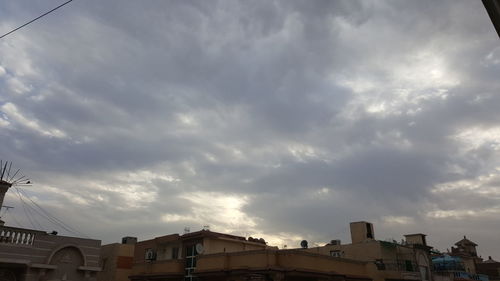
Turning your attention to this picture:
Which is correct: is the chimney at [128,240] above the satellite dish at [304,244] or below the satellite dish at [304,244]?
above

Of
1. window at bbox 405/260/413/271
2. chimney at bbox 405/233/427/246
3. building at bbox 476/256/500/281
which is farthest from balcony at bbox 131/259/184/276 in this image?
building at bbox 476/256/500/281

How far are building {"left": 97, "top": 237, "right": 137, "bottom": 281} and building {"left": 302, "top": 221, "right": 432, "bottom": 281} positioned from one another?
70.2 feet

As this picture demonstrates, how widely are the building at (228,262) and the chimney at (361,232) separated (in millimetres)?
8163

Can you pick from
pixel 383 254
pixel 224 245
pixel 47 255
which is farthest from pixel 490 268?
pixel 47 255

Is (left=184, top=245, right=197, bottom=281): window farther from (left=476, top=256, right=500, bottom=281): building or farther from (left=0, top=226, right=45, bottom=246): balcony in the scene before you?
(left=476, top=256, right=500, bottom=281): building

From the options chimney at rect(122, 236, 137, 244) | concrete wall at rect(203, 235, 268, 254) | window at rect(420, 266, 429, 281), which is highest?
chimney at rect(122, 236, 137, 244)

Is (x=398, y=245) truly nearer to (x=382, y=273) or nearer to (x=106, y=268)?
(x=382, y=273)

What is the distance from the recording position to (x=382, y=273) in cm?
3459

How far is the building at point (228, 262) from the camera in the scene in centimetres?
2342

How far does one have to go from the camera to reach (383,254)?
36.9m

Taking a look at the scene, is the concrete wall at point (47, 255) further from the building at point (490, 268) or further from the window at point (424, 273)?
the building at point (490, 268)

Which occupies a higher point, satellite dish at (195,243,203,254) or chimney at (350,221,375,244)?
chimney at (350,221,375,244)

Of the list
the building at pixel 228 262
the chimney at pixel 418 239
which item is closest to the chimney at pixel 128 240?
the building at pixel 228 262

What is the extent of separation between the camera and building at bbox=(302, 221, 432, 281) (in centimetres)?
3512
